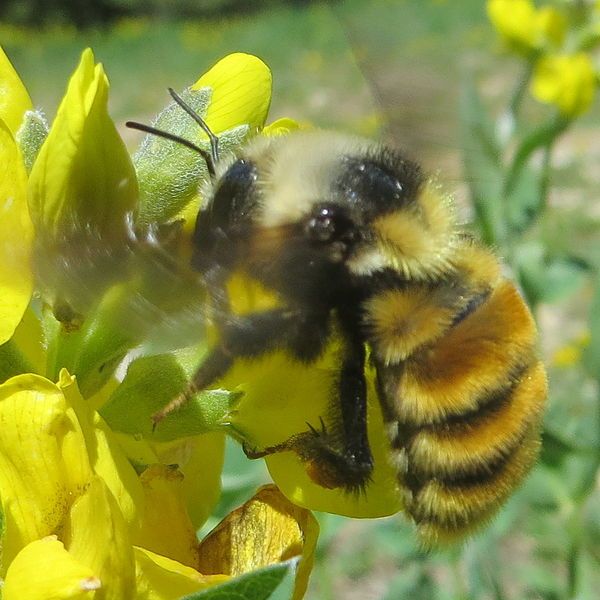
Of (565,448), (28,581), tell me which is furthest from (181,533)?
(565,448)

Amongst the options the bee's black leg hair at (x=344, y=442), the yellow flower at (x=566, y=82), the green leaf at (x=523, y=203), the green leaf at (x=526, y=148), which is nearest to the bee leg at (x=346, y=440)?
the bee's black leg hair at (x=344, y=442)

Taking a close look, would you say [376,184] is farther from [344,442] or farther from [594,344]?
[594,344]

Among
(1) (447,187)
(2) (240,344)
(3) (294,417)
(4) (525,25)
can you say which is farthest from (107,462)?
(4) (525,25)

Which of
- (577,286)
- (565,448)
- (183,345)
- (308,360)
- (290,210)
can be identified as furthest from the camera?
(577,286)

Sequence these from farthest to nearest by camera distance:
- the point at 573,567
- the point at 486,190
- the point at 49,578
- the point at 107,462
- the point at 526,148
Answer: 1. the point at 526,148
2. the point at 486,190
3. the point at 573,567
4. the point at 107,462
5. the point at 49,578

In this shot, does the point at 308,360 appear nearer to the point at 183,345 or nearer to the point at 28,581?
the point at 183,345

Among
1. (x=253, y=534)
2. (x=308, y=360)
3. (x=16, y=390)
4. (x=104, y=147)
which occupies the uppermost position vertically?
(x=104, y=147)

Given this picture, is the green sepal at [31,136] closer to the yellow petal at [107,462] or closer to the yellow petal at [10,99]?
the yellow petal at [10,99]
